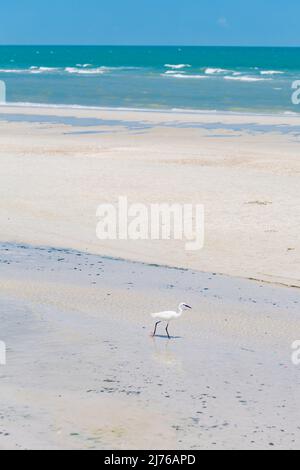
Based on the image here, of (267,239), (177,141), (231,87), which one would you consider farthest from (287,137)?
(231,87)

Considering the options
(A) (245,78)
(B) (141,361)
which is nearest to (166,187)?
(B) (141,361)

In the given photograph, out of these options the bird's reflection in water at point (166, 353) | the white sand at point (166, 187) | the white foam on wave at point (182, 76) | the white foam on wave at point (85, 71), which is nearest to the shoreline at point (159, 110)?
the white sand at point (166, 187)

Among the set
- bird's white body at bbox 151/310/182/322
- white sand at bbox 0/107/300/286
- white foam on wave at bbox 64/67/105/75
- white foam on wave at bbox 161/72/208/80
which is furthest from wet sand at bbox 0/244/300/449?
white foam on wave at bbox 64/67/105/75

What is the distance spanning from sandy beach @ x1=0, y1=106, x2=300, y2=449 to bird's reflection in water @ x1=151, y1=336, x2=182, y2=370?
0.8 inches

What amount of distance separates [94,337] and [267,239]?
538 centimetres

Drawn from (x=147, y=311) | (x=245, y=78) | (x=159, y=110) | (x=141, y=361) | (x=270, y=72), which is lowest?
(x=141, y=361)

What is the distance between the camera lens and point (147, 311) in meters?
9.98

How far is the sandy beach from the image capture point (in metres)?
6.91

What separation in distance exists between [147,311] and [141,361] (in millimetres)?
1713

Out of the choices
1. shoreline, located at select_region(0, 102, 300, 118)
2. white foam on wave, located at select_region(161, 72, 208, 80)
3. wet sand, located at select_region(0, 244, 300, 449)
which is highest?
white foam on wave, located at select_region(161, 72, 208, 80)

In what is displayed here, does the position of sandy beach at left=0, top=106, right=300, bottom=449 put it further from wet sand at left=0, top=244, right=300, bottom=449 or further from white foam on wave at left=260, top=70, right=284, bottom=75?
white foam on wave at left=260, top=70, right=284, bottom=75

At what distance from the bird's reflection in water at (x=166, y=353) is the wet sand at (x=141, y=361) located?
0.01m

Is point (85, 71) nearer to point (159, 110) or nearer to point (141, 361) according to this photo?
point (159, 110)

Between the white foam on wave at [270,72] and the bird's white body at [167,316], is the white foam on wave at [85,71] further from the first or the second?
the bird's white body at [167,316]
